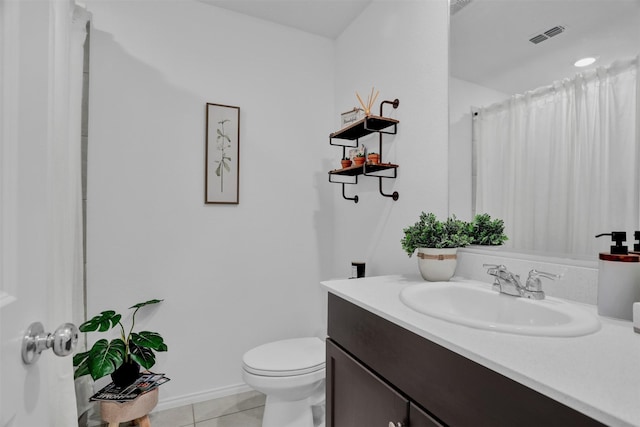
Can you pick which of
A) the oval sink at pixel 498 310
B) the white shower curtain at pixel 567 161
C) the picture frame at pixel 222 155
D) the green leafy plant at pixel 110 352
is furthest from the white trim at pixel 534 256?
the green leafy plant at pixel 110 352

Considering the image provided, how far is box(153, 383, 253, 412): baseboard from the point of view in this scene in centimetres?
190

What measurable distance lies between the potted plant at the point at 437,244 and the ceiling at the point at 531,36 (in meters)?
0.55

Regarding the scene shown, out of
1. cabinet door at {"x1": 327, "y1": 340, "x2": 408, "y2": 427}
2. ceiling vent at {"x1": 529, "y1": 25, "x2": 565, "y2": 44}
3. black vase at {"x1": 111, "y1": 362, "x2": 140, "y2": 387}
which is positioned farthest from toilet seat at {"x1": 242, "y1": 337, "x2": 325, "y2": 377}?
ceiling vent at {"x1": 529, "y1": 25, "x2": 565, "y2": 44}

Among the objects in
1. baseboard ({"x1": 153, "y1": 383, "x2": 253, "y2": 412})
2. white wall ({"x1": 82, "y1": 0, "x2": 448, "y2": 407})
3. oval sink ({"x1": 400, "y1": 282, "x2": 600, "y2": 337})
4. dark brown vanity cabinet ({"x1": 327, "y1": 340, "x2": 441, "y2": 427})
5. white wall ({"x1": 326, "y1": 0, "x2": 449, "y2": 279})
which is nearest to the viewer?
oval sink ({"x1": 400, "y1": 282, "x2": 600, "y2": 337})

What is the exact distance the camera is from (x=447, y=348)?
71cm

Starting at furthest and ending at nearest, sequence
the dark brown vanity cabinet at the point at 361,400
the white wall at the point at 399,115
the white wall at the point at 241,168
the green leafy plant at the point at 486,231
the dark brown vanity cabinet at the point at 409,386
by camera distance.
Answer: the white wall at the point at 241,168, the white wall at the point at 399,115, the green leafy plant at the point at 486,231, the dark brown vanity cabinet at the point at 361,400, the dark brown vanity cabinet at the point at 409,386

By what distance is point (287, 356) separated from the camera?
5.40 feet

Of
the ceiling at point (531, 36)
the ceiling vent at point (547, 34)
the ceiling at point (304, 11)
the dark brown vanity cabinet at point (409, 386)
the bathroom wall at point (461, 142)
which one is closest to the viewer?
the dark brown vanity cabinet at point (409, 386)

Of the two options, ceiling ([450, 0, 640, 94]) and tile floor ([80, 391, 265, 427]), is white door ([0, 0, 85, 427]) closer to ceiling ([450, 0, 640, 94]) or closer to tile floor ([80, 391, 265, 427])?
ceiling ([450, 0, 640, 94])

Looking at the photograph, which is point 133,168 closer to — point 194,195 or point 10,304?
point 194,195

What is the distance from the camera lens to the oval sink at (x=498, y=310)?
0.72 metres

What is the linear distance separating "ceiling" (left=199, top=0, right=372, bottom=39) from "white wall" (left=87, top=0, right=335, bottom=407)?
0.21 feet

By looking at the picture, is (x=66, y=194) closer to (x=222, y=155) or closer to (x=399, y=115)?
(x=222, y=155)

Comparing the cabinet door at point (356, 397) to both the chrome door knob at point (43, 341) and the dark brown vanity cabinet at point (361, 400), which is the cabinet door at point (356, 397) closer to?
the dark brown vanity cabinet at point (361, 400)
